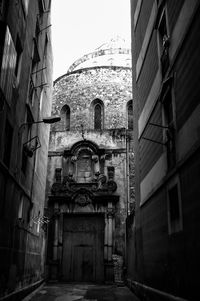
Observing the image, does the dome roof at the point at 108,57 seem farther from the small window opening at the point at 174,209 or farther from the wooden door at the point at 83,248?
the small window opening at the point at 174,209

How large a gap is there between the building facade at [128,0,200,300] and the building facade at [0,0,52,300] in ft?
12.2

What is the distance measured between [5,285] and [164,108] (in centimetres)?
584

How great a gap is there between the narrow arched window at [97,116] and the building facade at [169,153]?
10.9 metres

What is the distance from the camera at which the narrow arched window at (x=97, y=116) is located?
22255 mm

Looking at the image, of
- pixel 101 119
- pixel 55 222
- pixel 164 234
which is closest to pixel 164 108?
pixel 164 234

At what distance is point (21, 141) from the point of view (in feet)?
30.9

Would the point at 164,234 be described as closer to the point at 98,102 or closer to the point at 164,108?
the point at 164,108

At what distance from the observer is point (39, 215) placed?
13.2 m

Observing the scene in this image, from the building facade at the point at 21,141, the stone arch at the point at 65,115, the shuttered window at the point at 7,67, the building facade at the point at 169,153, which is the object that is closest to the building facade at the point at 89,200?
the stone arch at the point at 65,115

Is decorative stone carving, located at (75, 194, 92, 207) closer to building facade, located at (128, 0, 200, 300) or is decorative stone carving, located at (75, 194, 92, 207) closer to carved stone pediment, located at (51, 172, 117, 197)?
carved stone pediment, located at (51, 172, 117, 197)

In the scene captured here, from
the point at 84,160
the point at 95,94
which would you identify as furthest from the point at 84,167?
the point at 95,94

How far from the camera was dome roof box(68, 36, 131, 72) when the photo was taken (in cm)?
2575

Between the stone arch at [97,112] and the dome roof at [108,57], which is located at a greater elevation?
the dome roof at [108,57]

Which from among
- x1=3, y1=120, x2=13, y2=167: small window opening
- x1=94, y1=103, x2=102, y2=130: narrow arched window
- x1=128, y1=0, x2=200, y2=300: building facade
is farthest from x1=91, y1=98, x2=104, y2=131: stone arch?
x1=3, y1=120, x2=13, y2=167: small window opening
